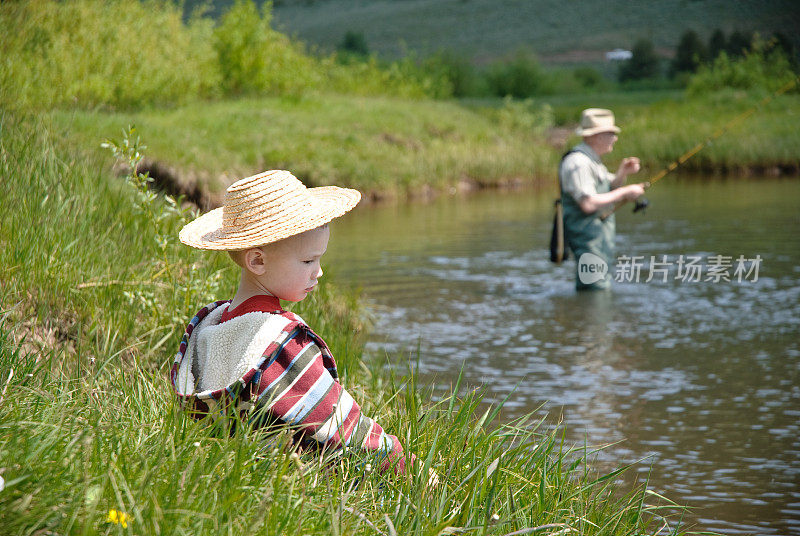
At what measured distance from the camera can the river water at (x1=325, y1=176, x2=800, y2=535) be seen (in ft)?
17.3

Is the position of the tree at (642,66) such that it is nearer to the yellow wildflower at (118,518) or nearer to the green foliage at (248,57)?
the green foliage at (248,57)

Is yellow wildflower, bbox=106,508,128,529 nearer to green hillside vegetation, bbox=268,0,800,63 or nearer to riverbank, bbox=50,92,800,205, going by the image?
riverbank, bbox=50,92,800,205

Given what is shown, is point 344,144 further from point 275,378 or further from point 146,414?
point 275,378

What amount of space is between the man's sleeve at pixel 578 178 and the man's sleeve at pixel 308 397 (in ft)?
19.8

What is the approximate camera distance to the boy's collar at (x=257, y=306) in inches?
119

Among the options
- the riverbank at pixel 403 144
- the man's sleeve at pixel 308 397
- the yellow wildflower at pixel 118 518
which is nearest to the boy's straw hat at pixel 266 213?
the man's sleeve at pixel 308 397

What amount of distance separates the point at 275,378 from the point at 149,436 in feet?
1.40

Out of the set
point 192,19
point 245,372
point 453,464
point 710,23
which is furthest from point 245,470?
point 710,23

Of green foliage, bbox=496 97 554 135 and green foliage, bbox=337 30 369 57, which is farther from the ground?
green foliage, bbox=337 30 369 57

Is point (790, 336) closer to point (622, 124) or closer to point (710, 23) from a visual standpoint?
point (622, 124)

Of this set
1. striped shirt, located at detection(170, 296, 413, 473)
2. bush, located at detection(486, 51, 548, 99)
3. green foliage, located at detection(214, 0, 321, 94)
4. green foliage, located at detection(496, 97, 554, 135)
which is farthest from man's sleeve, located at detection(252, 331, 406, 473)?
bush, located at detection(486, 51, 548, 99)

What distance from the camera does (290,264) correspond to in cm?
306

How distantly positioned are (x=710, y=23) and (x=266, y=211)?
6590 cm

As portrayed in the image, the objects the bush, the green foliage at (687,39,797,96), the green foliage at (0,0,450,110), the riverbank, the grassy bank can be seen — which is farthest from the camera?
the bush
